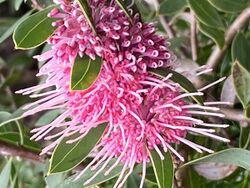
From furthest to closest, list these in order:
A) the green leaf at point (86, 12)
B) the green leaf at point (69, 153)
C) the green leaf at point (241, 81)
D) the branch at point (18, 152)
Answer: the branch at point (18, 152), the green leaf at point (241, 81), the green leaf at point (69, 153), the green leaf at point (86, 12)

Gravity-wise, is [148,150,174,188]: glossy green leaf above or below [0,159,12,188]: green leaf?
above

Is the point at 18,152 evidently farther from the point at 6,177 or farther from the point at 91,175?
the point at 91,175

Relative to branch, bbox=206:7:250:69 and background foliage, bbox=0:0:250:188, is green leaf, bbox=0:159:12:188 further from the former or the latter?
branch, bbox=206:7:250:69

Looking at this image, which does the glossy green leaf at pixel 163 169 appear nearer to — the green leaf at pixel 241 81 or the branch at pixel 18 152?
the green leaf at pixel 241 81

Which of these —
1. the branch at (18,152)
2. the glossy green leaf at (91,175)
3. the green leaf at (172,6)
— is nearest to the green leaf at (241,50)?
the green leaf at (172,6)

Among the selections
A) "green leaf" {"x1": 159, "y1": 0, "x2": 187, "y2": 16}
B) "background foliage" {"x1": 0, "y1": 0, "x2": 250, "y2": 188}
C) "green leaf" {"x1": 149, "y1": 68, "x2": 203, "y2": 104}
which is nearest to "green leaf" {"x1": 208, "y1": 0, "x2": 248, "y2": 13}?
"background foliage" {"x1": 0, "y1": 0, "x2": 250, "y2": 188}

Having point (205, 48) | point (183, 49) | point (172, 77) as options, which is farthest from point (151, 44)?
point (183, 49)

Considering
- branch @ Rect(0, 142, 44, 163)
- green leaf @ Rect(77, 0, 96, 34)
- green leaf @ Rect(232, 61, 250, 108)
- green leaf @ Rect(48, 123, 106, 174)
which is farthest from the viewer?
branch @ Rect(0, 142, 44, 163)
